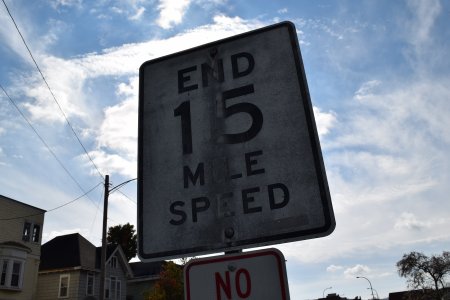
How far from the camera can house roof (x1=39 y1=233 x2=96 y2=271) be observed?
30984 mm

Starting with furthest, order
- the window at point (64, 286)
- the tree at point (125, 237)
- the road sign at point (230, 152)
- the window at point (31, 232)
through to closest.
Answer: the tree at point (125, 237)
the window at point (64, 286)
the window at point (31, 232)
the road sign at point (230, 152)

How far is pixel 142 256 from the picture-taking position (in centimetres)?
212

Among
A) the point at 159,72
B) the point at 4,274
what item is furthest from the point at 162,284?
the point at 159,72

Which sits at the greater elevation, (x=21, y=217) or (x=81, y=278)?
(x=21, y=217)

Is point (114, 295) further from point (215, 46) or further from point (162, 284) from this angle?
point (215, 46)

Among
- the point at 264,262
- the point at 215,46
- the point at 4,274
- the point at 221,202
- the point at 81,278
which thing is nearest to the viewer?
the point at 264,262

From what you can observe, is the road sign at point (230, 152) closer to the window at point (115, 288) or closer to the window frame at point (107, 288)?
the window frame at point (107, 288)

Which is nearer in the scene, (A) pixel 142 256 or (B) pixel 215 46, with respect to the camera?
(A) pixel 142 256

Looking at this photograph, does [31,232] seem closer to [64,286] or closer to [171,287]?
[64,286]

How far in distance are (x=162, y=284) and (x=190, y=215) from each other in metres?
31.1

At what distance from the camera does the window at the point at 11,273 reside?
976 inches

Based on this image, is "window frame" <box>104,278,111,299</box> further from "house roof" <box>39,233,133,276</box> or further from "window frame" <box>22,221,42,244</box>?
"window frame" <box>22,221,42,244</box>

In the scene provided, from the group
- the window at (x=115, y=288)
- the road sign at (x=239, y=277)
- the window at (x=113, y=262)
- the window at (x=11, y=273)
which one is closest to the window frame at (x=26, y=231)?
the window at (x=11, y=273)

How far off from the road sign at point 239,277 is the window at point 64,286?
31.9m
